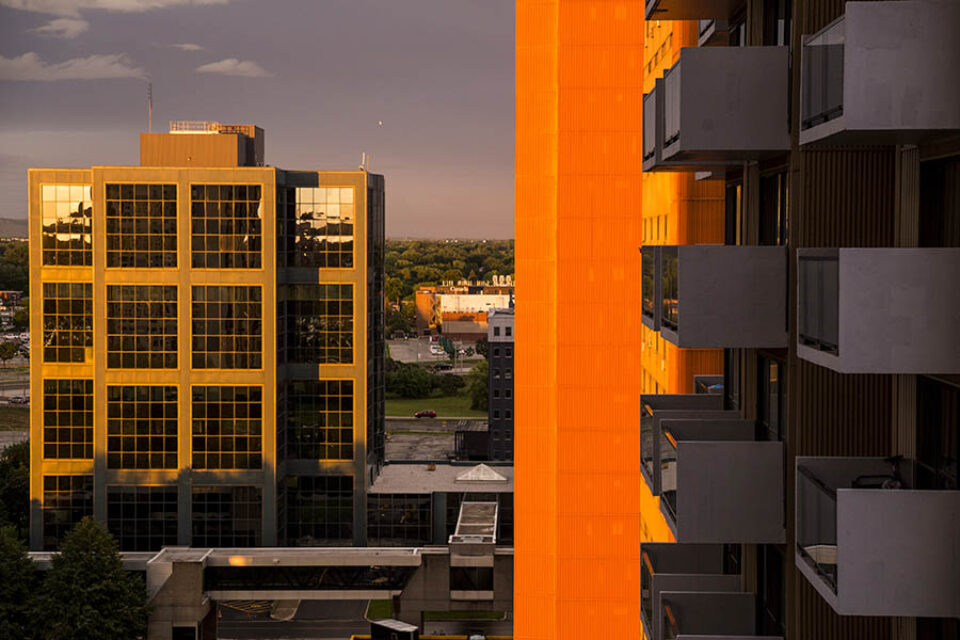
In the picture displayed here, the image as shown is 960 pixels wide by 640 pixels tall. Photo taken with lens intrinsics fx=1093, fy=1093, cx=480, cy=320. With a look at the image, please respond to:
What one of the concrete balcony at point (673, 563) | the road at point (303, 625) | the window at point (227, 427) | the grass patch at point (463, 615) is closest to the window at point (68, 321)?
the window at point (227, 427)

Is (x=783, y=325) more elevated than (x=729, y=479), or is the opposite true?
(x=783, y=325)

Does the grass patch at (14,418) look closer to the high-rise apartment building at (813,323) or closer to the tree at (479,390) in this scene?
the tree at (479,390)

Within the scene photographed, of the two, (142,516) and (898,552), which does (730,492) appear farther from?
(142,516)

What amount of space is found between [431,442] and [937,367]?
143058mm

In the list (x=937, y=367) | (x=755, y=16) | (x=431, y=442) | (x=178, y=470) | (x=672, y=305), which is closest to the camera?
(x=937, y=367)

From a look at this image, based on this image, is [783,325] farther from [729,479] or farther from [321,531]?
[321,531]

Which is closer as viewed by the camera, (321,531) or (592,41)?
(592,41)

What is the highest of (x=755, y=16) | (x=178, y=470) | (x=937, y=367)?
(x=755, y=16)

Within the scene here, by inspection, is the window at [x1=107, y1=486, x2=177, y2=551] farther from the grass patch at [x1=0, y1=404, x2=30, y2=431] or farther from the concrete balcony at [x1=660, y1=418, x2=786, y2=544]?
the grass patch at [x1=0, y1=404, x2=30, y2=431]

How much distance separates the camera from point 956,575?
8156 millimetres

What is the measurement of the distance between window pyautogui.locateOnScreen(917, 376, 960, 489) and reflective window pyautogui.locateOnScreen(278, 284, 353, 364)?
66031 mm

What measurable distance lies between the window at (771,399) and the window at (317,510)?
202 feet

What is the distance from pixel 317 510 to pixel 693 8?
2494 inches

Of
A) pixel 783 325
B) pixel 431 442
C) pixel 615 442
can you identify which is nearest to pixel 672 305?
pixel 783 325
